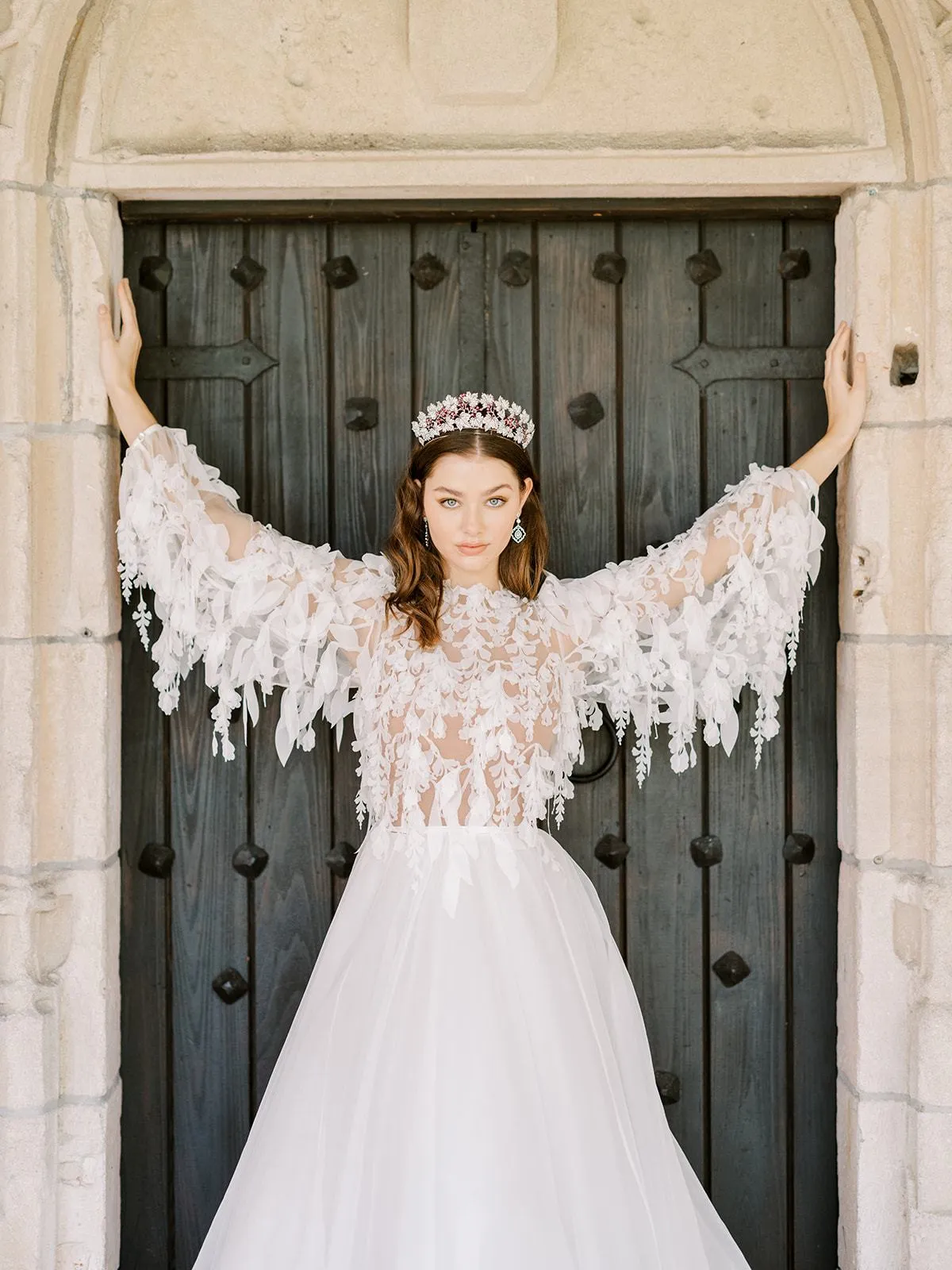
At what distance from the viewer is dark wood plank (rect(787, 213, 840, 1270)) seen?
233 centimetres

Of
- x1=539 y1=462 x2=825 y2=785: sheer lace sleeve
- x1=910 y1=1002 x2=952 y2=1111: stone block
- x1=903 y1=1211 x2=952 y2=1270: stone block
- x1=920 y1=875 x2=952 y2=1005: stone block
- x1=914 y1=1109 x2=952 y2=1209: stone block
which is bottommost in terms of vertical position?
x1=903 y1=1211 x2=952 y2=1270: stone block

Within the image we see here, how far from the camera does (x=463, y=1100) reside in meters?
1.79

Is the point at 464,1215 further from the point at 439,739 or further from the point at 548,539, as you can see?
the point at 548,539

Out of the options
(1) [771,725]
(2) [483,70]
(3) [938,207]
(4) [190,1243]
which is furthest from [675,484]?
(4) [190,1243]

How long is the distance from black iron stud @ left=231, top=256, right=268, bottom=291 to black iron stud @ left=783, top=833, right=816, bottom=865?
1600 millimetres

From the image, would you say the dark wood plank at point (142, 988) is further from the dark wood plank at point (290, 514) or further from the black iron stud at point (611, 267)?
the black iron stud at point (611, 267)

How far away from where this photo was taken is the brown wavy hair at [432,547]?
199 cm

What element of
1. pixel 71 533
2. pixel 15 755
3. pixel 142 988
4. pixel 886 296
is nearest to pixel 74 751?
pixel 15 755

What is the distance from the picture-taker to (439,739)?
1.99 metres

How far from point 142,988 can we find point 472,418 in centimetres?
137

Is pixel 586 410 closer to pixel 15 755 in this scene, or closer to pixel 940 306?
pixel 940 306

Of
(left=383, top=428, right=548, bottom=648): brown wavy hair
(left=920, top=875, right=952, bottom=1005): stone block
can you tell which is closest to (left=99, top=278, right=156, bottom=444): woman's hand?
(left=383, top=428, right=548, bottom=648): brown wavy hair

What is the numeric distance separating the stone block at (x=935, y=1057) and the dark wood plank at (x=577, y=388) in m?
0.62

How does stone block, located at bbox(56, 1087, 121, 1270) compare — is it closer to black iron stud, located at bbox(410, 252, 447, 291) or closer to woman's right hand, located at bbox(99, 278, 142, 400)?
woman's right hand, located at bbox(99, 278, 142, 400)
